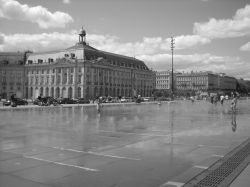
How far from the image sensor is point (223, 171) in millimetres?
7969

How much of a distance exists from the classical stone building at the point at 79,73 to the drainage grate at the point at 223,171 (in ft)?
355

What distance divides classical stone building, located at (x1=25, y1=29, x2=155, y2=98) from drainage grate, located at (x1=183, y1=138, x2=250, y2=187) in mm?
108053

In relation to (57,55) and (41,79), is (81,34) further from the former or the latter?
(41,79)

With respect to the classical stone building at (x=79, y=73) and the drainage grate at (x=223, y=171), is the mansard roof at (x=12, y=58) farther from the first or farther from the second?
the drainage grate at (x=223, y=171)

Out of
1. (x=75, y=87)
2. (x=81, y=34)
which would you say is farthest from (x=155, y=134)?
(x=81, y=34)

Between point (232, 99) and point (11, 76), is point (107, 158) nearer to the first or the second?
point (232, 99)

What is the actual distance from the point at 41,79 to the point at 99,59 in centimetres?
2733

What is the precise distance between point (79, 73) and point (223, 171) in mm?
115448

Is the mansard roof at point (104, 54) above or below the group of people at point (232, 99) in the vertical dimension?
above

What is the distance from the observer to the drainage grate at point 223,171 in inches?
277

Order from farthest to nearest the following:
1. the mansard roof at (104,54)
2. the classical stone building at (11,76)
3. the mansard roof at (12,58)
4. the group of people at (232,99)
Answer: the mansard roof at (12,58) → the classical stone building at (11,76) → the mansard roof at (104,54) → the group of people at (232,99)

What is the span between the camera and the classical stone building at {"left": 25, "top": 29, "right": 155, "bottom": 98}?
12138cm

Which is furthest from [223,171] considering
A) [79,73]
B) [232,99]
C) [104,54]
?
[104,54]

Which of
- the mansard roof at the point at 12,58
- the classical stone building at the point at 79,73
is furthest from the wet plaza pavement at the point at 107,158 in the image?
the mansard roof at the point at 12,58
